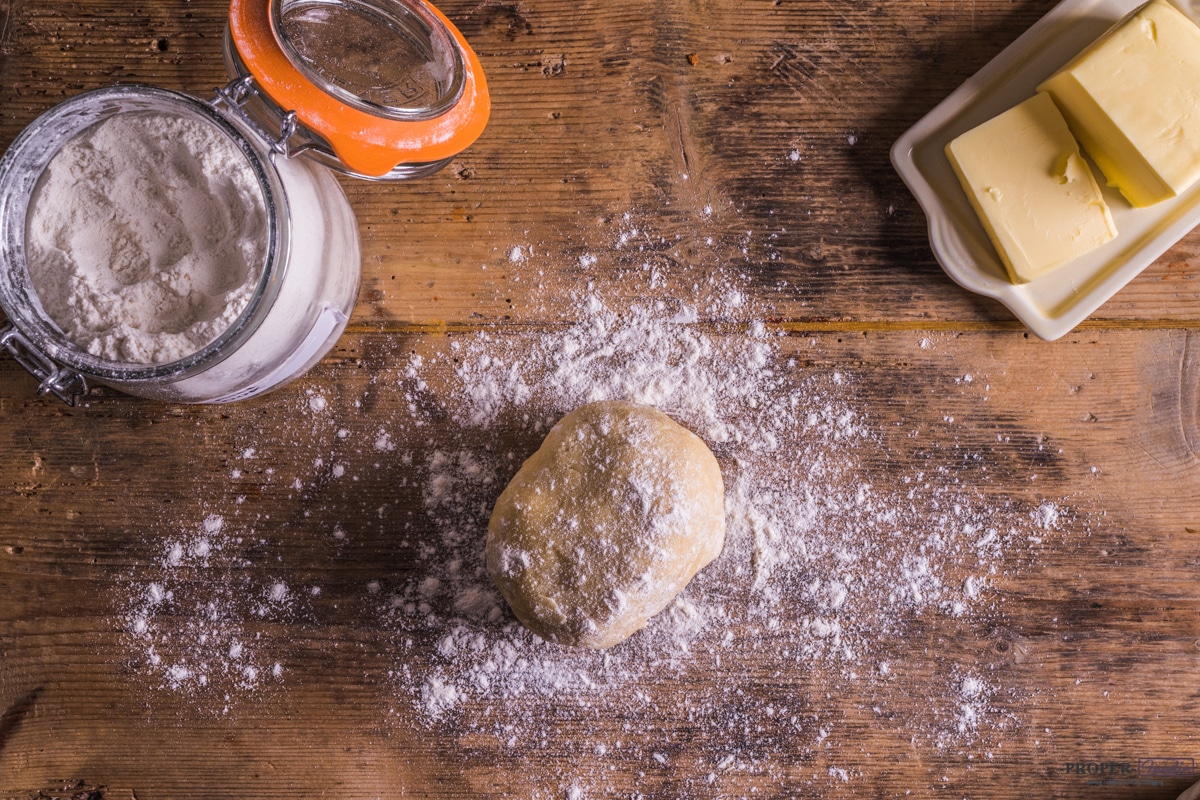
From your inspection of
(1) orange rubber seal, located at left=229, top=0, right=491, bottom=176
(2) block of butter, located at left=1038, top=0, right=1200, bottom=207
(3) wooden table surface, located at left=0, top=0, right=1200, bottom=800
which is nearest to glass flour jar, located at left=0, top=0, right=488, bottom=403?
(1) orange rubber seal, located at left=229, top=0, right=491, bottom=176

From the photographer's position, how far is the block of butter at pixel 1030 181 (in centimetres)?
96

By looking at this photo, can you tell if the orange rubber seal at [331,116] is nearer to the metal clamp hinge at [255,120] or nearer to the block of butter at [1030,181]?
the metal clamp hinge at [255,120]

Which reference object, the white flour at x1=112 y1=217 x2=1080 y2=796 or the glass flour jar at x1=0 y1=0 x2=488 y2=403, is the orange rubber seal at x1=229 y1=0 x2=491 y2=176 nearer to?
the glass flour jar at x1=0 y1=0 x2=488 y2=403

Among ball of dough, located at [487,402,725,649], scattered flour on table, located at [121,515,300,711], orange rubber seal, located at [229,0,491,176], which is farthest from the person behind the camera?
scattered flour on table, located at [121,515,300,711]

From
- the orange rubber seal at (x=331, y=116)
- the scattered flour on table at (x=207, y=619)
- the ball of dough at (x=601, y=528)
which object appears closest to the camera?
the orange rubber seal at (x=331, y=116)

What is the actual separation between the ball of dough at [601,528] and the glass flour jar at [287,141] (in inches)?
13.5

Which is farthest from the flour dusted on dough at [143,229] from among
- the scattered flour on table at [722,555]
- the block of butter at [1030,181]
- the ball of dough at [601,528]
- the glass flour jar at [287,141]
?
the block of butter at [1030,181]

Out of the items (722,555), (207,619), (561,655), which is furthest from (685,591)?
(207,619)

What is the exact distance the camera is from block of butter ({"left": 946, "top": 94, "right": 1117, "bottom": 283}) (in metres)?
0.96

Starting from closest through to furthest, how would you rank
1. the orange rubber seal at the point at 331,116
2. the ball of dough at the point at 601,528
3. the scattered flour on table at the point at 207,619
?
the orange rubber seal at the point at 331,116
the ball of dough at the point at 601,528
the scattered flour on table at the point at 207,619

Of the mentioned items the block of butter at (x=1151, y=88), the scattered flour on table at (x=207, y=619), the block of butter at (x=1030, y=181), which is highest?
the block of butter at (x=1151, y=88)

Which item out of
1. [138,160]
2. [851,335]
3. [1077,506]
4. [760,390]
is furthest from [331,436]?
[1077,506]

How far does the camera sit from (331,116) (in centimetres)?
76

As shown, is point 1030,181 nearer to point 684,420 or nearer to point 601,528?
point 684,420
